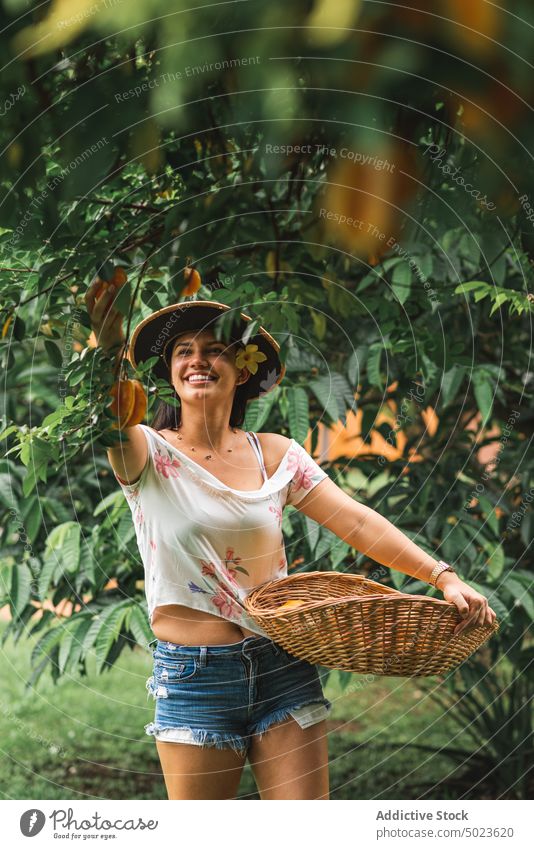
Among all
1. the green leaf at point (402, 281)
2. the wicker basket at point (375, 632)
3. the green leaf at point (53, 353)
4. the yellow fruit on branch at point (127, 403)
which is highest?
the green leaf at point (402, 281)

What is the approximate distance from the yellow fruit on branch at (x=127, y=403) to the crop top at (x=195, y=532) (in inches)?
1.8

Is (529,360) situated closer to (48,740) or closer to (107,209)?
(107,209)

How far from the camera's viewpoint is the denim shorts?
1.64 metres

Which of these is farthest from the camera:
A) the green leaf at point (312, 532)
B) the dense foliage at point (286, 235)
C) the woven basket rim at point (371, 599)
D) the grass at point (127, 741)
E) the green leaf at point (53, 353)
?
the grass at point (127, 741)

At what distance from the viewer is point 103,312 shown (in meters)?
1.63

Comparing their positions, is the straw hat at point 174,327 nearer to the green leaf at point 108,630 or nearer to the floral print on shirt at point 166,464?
the floral print on shirt at point 166,464

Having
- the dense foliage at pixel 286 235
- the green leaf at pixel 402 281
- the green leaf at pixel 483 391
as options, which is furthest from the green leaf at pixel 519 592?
the green leaf at pixel 402 281

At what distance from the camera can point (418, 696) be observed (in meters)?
4.77

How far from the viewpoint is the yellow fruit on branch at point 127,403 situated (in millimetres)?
1648

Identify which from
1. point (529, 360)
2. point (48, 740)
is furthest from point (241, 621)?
point (48, 740)

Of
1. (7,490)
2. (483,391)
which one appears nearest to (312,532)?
(483,391)

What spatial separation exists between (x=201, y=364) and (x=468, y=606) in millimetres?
621

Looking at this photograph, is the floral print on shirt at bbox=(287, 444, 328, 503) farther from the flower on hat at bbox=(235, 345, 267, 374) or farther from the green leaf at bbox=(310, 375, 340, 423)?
the green leaf at bbox=(310, 375, 340, 423)
